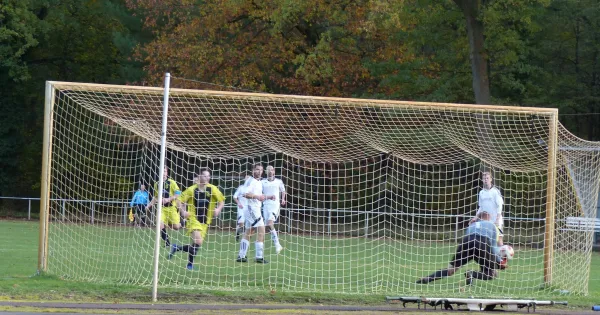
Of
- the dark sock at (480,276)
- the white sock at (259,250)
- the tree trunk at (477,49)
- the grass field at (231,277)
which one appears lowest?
the grass field at (231,277)

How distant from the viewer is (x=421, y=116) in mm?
17547

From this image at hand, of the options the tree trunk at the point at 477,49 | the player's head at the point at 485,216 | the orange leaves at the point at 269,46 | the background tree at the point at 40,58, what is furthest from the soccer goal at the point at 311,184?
the background tree at the point at 40,58

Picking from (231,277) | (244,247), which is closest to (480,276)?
(231,277)

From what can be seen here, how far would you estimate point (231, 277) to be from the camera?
13.8 metres

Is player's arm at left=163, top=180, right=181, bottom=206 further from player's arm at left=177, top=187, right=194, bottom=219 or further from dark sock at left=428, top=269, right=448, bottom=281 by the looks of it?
dark sock at left=428, top=269, right=448, bottom=281

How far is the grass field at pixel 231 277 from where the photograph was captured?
→ 12.0 meters

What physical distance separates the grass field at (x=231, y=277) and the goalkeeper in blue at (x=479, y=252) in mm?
254

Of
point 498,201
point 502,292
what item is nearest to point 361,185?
point 498,201

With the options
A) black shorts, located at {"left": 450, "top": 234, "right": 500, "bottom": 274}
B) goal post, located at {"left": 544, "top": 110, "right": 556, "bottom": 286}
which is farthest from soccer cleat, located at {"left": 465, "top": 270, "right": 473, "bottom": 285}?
goal post, located at {"left": 544, "top": 110, "right": 556, "bottom": 286}

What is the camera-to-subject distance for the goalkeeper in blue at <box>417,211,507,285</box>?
13523 millimetres

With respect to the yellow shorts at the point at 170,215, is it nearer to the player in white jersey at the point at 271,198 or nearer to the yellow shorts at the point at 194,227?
the yellow shorts at the point at 194,227

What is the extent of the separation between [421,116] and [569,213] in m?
3.26

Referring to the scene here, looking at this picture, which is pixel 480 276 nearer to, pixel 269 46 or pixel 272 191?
pixel 272 191

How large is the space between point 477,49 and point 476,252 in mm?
18406
